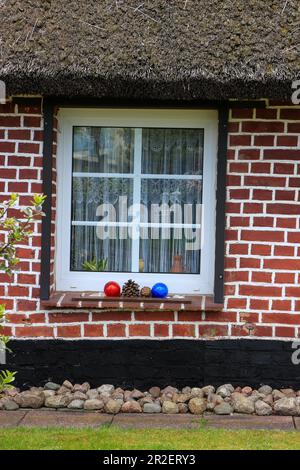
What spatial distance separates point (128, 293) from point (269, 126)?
64.5 inches

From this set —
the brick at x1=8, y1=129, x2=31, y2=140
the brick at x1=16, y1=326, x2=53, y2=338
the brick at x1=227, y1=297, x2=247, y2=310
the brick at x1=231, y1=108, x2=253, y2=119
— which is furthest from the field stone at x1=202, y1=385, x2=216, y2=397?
the brick at x1=8, y1=129, x2=31, y2=140

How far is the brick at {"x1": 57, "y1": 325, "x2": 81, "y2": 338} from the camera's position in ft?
19.1

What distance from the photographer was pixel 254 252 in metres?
5.78

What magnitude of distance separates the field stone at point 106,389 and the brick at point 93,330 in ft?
1.26

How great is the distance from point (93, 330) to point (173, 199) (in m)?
1.20

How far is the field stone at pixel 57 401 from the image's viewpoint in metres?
5.64

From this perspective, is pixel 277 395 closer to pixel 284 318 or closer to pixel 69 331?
pixel 284 318

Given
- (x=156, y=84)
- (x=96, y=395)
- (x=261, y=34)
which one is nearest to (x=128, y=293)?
(x=96, y=395)

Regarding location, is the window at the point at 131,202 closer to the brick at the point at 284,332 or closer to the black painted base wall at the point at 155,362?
the black painted base wall at the point at 155,362

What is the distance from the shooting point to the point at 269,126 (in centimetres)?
577

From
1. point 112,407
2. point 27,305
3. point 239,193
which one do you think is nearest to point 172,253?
point 239,193

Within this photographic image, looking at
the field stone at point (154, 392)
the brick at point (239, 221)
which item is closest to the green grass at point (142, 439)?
the field stone at point (154, 392)

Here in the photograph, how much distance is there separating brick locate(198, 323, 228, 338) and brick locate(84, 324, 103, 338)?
2.45 feet

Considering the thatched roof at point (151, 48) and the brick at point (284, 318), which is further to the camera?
the brick at point (284, 318)
